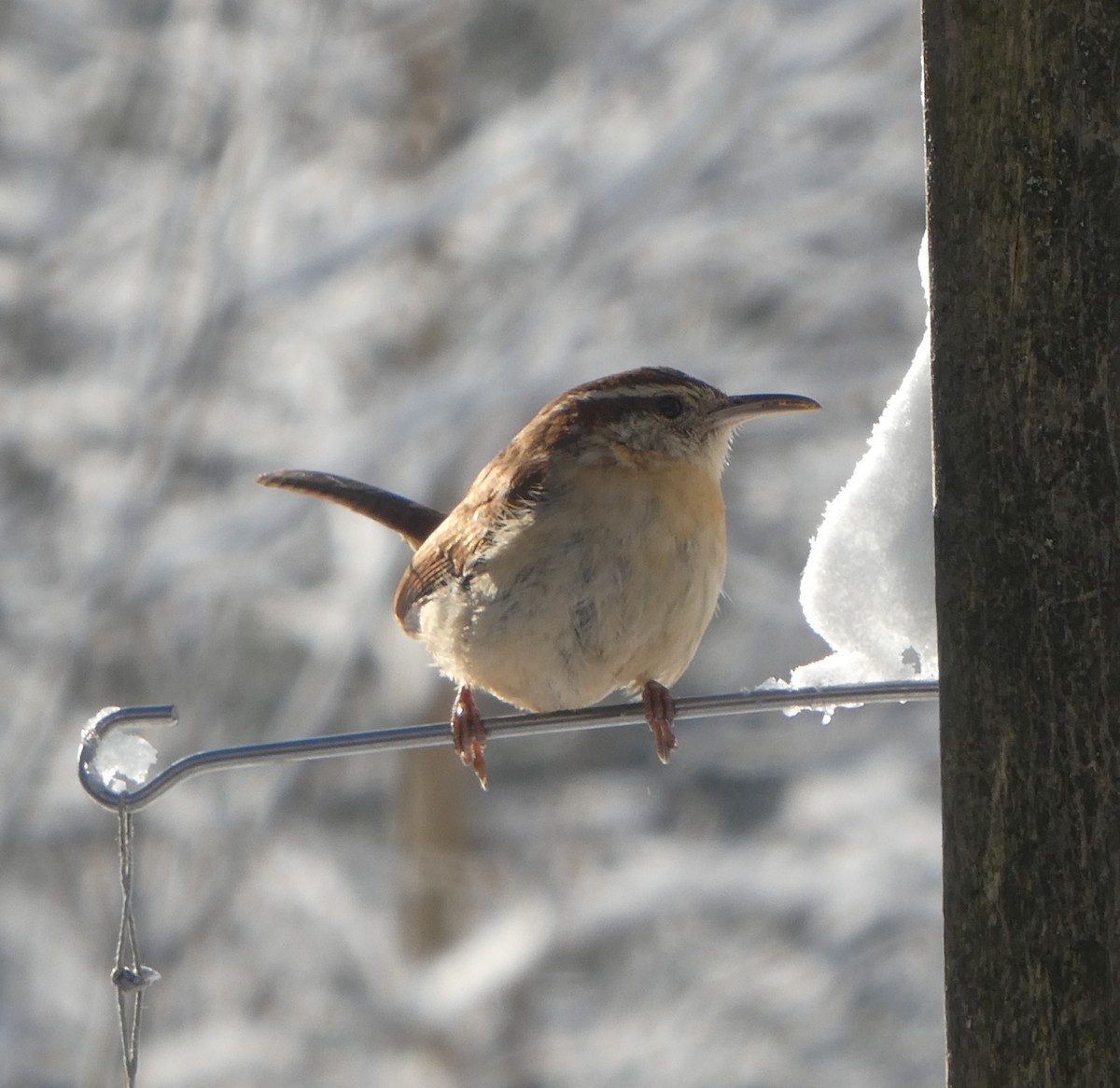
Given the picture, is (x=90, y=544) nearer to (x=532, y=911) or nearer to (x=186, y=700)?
(x=186, y=700)

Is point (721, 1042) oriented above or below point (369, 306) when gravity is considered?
below

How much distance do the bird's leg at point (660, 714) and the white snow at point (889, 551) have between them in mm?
510

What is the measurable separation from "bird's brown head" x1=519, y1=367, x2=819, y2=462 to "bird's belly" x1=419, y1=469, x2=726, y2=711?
0.17 m

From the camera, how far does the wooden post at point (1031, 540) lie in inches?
73.9

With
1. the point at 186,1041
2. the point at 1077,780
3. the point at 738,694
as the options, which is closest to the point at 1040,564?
the point at 1077,780

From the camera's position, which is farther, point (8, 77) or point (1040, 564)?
point (8, 77)

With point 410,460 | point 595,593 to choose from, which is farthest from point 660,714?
point 410,460

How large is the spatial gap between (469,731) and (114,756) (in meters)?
0.98

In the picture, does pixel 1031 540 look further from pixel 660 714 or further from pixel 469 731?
pixel 469 731

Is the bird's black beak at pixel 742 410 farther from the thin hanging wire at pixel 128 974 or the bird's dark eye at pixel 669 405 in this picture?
the thin hanging wire at pixel 128 974

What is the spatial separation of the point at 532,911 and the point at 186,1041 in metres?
2.33

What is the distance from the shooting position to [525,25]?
36.7 feet

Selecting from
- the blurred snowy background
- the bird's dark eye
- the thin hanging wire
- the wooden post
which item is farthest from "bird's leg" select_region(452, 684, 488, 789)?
the blurred snowy background

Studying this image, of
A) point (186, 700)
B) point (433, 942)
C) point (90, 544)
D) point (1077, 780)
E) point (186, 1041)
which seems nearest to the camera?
Answer: point (1077, 780)
